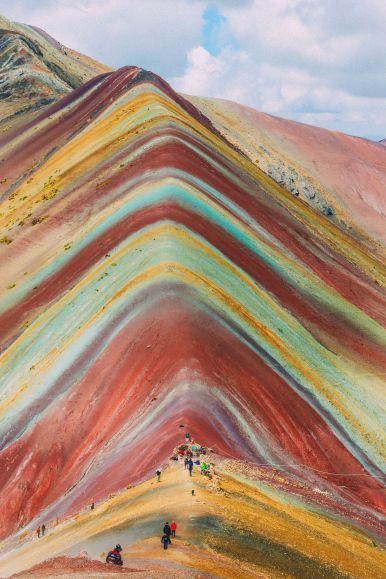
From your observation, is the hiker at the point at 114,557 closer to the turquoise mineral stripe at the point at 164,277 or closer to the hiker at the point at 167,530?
the hiker at the point at 167,530

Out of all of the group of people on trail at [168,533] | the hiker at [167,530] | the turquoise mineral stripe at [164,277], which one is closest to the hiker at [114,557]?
the group of people on trail at [168,533]

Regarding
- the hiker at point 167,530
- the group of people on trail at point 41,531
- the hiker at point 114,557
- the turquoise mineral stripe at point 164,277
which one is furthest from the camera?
the turquoise mineral stripe at point 164,277

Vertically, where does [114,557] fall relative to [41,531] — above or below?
below

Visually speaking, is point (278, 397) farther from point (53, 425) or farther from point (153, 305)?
point (53, 425)

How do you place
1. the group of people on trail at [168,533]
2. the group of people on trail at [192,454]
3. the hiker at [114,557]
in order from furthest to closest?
1. the group of people on trail at [192,454]
2. the group of people on trail at [168,533]
3. the hiker at [114,557]

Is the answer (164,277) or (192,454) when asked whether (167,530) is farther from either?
(164,277)

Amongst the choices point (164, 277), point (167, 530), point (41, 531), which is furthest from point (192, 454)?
point (164, 277)

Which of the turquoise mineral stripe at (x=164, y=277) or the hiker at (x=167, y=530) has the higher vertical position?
the turquoise mineral stripe at (x=164, y=277)

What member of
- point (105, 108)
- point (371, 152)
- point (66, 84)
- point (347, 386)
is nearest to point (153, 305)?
point (347, 386)
